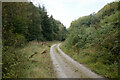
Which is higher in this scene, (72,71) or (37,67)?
(37,67)

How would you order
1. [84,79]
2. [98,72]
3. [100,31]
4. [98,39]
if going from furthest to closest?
[100,31] < [98,39] < [98,72] < [84,79]

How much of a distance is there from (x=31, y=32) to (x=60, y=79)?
745 inches

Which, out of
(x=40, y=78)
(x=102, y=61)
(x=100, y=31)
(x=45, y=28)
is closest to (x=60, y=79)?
(x=40, y=78)

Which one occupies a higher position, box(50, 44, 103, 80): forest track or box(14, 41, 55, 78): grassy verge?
box(14, 41, 55, 78): grassy verge

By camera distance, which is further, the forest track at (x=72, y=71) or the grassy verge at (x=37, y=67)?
the forest track at (x=72, y=71)

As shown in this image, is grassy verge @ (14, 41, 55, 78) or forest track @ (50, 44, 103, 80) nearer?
grassy verge @ (14, 41, 55, 78)

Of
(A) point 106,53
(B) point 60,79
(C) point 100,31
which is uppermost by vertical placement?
(C) point 100,31

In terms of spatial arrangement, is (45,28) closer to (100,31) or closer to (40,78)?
(100,31)

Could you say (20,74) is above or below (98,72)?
above

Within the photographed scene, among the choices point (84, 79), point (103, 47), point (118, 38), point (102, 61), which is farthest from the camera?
point (103, 47)

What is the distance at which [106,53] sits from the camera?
21.6 feet

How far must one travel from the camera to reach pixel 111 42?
651 cm

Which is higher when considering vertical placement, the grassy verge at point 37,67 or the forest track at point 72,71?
the grassy verge at point 37,67

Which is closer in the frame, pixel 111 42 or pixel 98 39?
pixel 111 42
